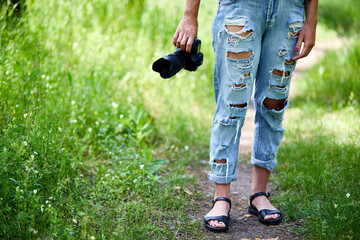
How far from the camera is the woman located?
1.97m

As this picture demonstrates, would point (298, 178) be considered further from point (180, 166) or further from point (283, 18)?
point (283, 18)

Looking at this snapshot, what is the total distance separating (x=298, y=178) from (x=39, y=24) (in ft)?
8.64

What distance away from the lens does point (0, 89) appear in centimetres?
252

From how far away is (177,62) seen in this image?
195cm

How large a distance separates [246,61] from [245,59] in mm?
12

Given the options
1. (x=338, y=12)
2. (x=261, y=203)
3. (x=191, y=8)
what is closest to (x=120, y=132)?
(x=261, y=203)

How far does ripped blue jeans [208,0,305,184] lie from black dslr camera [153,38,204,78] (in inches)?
4.5

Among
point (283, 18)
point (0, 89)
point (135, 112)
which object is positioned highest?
point (283, 18)

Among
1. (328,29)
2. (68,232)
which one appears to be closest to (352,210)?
(68,232)

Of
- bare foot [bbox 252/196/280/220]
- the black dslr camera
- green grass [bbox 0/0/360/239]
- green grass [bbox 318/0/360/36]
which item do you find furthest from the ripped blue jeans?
green grass [bbox 318/0/360/36]

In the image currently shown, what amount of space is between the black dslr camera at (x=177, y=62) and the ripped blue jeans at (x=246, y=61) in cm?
11

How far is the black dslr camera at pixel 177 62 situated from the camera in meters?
1.91

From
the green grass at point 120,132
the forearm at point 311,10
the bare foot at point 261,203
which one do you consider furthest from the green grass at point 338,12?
the bare foot at point 261,203

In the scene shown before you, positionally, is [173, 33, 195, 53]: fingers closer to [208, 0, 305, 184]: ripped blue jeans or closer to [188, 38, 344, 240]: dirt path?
[208, 0, 305, 184]: ripped blue jeans
